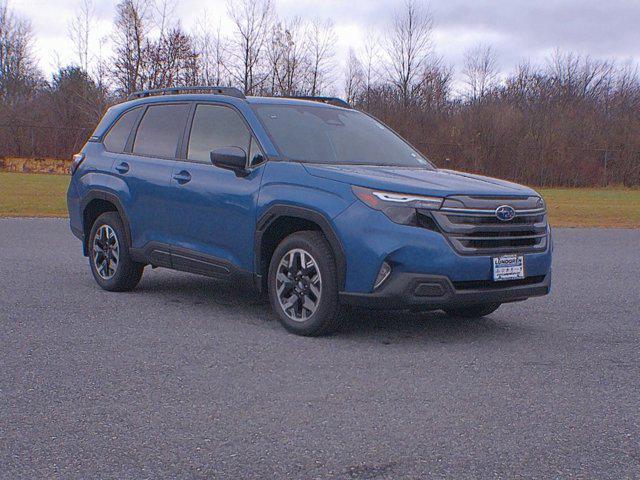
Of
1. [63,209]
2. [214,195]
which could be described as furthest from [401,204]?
[63,209]

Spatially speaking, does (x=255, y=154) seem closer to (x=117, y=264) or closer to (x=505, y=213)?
(x=505, y=213)

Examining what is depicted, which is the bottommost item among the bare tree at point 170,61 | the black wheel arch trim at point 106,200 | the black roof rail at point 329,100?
the black wheel arch trim at point 106,200

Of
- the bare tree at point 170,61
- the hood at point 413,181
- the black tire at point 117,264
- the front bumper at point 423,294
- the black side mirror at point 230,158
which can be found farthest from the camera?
the bare tree at point 170,61

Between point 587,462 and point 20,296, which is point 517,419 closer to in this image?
point 587,462

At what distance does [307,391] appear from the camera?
15.5ft

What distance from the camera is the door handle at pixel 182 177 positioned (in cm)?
694

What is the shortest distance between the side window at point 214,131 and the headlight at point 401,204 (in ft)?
4.80

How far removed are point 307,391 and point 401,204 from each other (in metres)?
1.52

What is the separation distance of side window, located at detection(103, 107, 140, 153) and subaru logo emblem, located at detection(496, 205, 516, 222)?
3.81 meters

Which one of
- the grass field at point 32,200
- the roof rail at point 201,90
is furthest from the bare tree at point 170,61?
the roof rail at point 201,90

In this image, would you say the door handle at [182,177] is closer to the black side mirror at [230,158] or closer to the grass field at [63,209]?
the black side mirror at [230,158]

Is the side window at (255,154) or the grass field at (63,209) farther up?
the side window at (255,154)

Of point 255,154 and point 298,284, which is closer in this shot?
point 298,284

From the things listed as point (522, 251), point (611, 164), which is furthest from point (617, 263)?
point (611, 164)
